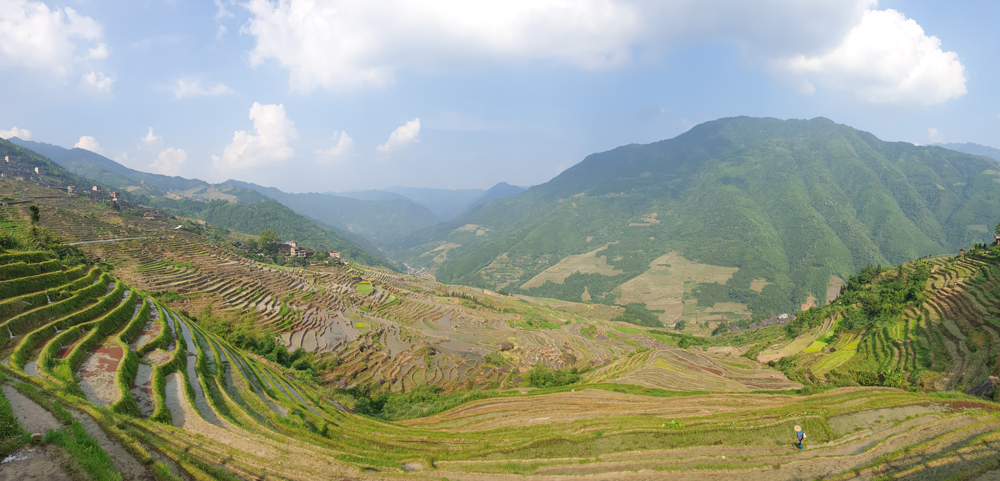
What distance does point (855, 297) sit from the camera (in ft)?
178

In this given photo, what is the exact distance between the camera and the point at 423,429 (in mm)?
21297

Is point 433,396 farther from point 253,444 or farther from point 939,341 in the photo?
point 939,341

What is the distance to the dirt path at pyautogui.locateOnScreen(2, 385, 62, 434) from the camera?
33.2 feet

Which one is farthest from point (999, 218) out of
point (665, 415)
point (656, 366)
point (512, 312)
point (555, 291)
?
point (665, 415)

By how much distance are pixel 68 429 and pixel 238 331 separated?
2843 cm

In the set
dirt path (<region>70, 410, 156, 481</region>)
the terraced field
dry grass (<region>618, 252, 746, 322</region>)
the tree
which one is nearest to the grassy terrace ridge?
dirt path (<region>70, 410, 156, 481</region>)

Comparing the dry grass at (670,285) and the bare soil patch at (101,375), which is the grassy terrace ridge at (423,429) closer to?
the bare soil patch at (101,375)

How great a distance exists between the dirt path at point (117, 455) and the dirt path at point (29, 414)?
540mm

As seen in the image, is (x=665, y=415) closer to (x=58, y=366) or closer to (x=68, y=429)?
(x=68, y=429)

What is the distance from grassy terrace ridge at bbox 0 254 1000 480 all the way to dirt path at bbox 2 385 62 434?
0.23 ft

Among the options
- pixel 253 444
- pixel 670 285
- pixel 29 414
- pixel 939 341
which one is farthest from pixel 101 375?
pixel 670 285

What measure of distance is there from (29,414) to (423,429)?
1527 cm

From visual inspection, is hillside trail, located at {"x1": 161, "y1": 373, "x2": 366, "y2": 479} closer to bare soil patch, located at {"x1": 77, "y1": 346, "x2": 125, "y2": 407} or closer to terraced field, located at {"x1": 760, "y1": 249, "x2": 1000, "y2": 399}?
bare soil patch, located at {"x1": 77, "y1": 346, "x2": 125, "y2": 407}

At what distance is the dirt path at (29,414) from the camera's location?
10.1 m
